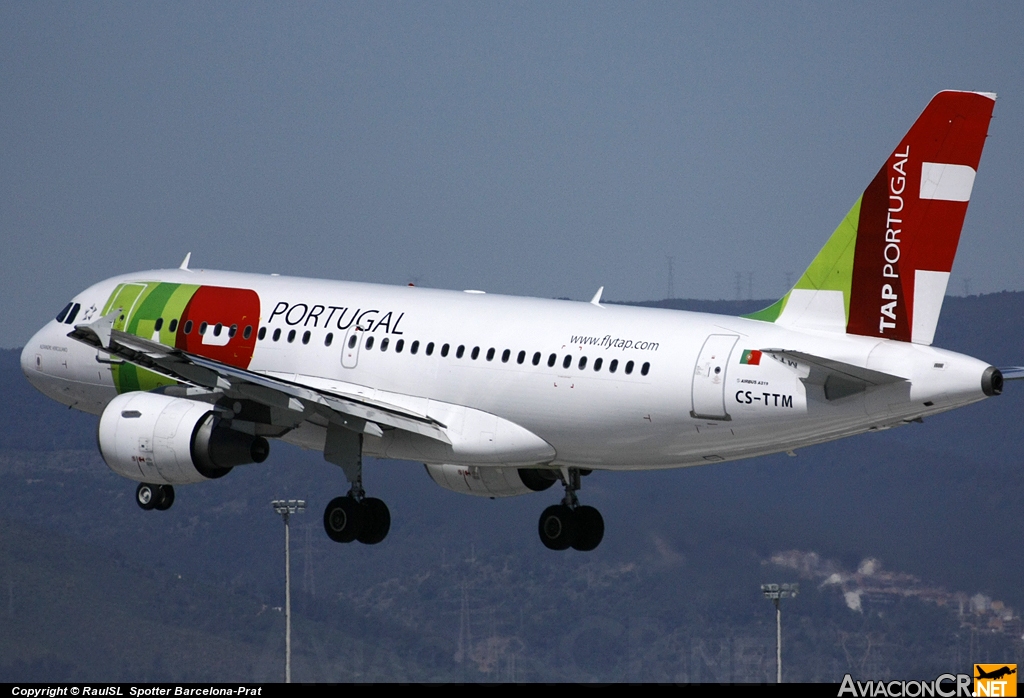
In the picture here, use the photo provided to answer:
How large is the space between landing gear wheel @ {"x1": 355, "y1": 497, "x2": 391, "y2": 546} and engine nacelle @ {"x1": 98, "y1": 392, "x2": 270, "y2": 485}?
3.05 m

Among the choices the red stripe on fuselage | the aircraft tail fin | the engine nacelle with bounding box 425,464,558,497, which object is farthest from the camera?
the engine nacelle with bounding box 425,464,558,497

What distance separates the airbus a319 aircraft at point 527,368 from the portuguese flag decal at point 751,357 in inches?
1.4

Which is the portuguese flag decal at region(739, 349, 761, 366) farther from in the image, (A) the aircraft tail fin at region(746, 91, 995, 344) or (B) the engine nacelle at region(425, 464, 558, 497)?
(B) the engine nacelle at region(425, 464, 558, 497)

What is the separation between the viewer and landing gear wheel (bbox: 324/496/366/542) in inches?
1832

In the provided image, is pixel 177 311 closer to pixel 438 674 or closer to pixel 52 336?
pixel 52 336

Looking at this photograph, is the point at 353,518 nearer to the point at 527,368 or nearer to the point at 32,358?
the point at 527,368

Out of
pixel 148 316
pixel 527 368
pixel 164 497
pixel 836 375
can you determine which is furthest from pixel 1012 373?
pixel 148 316

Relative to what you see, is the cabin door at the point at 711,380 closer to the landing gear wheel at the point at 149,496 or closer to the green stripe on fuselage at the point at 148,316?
Result: the green stripe on fuselage at the point at 148,316

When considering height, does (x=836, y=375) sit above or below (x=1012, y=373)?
below

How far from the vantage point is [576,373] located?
141 feet

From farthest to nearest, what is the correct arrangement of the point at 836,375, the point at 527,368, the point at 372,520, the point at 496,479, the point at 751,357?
1. the point at 496,479
2. the point at 372,520
3. the point at 527,368
4. the point at 751,357
5. the point at 836,375

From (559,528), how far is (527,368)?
6.67 meters

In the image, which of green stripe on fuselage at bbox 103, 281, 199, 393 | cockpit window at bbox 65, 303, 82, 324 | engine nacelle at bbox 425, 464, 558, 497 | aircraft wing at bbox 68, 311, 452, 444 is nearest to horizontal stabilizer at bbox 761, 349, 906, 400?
aircraft wing at bbox 68, 311, 452, 444

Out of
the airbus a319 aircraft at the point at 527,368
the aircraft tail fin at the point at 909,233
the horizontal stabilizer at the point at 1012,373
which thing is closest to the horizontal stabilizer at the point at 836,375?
the airbus a319 aircraft at the point at 527,368
